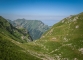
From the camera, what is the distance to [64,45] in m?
129

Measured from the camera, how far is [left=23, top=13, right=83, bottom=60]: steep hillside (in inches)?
4461

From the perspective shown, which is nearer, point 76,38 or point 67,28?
point 76,38

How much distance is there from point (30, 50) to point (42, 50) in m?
11.5

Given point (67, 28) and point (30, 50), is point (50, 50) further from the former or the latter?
point (67, 28)

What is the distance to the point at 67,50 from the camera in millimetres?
120125

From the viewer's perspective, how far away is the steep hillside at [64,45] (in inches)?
4461

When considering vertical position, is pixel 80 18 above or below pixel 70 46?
above

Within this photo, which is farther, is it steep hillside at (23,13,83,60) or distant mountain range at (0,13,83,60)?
steep hillside at (23,13,83,60)

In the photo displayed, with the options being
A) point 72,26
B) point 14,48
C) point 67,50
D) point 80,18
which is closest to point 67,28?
point 72,26

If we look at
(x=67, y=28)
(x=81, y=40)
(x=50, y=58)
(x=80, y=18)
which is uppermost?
(x=80, y=18)

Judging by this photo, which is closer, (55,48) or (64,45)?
(55,48)

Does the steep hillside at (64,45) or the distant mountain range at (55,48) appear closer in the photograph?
the distant mountain range at (55,48)

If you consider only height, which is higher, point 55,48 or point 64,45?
point 64,45

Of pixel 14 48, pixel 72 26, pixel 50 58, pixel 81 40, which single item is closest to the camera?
pixel 50 58
